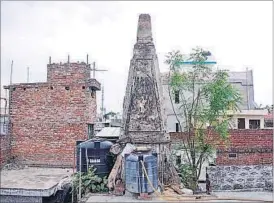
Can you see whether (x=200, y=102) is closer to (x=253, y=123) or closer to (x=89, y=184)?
(x=89, y=184)

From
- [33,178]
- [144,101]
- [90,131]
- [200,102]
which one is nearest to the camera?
[33,178]

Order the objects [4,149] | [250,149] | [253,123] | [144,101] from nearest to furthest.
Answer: [144,101]
[4,149]
[250,149]
[253,123]

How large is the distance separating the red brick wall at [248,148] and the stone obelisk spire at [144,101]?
2.83 meters

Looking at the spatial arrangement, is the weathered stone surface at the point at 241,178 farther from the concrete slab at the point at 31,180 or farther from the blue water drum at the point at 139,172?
the concrete slab at the point at 31,180

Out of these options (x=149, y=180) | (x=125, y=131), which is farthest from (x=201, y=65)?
(x=149, y=180)

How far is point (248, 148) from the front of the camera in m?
11.5

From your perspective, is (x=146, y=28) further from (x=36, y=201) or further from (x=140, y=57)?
(x=36, y=201)

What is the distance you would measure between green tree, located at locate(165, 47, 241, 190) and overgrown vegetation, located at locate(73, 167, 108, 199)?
9.00 feet

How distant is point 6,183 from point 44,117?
3.23 metres

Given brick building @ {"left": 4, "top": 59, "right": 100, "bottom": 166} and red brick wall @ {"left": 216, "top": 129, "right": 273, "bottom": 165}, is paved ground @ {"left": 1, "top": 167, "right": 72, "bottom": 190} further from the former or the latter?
red brick wall @ {"left": 216, "top": 129, "right": 273, "bottom": 165}

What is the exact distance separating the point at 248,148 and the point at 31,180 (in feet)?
23.4

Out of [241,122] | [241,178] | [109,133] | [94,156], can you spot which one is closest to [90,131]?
[109,133]

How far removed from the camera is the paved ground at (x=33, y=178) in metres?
7.40

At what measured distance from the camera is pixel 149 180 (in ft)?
24.3
